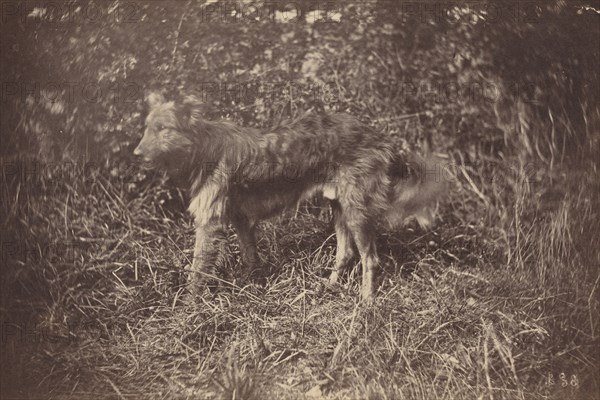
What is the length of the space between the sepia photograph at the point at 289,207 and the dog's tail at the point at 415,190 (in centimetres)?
1

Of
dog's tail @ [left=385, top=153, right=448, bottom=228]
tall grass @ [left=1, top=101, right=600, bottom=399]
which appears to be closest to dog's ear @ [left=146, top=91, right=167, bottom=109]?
tall grass @ [left=1, top=101, right=600, bottom=399]

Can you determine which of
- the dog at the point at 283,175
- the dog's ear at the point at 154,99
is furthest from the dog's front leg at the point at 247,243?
the dog's ear at the point at 154,99

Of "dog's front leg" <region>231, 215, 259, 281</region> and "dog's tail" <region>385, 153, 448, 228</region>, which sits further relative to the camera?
"dog's tail" <region>385, 153, 448, 228</region>

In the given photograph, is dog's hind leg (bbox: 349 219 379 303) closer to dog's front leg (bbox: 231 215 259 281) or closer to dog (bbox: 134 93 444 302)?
dog (bbox: 134 93 444 302)

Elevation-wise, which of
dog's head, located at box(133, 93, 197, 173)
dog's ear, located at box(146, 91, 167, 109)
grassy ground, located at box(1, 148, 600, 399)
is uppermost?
dog's ear, located at box(146, 91, 167, 109)

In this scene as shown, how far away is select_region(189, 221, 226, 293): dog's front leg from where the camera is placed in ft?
12.9

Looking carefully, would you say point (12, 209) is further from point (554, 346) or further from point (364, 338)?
point (554, 346)

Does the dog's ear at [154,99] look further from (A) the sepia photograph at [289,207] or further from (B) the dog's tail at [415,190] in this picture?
(B) the dog's tail at [415,190]

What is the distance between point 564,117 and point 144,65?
99.9 inches

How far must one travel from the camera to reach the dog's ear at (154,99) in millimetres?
3859

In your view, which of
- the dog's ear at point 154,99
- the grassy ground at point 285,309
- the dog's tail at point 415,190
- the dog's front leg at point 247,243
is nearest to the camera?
the grassy ground at point 285,309

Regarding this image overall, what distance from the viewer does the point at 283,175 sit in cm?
418

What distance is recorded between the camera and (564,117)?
4.14m

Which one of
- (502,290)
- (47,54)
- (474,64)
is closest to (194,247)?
(47,54)
